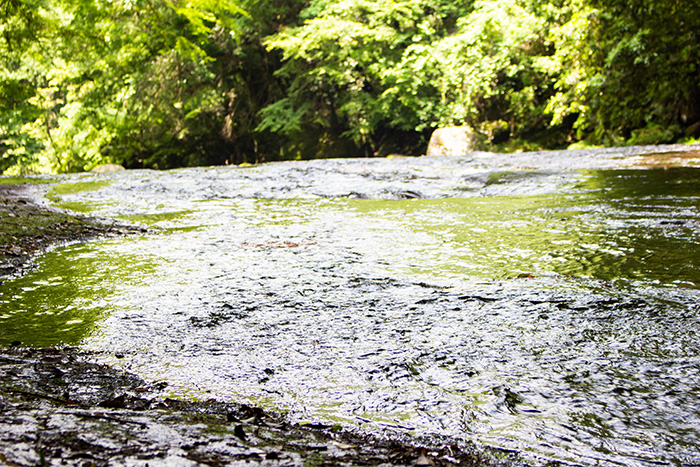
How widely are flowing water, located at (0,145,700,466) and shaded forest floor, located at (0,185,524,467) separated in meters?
0.10

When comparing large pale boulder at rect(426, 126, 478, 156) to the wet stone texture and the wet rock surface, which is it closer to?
the wet rock surface

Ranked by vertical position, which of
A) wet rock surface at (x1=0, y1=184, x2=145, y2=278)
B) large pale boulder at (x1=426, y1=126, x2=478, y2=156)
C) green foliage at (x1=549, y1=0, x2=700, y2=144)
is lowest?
wet rock surface at (x1=0, y1=184, x2=145, y2=278)

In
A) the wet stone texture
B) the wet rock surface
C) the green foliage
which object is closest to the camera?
the wet stone texture

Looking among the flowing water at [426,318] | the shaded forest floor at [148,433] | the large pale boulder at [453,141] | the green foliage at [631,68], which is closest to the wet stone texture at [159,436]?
the shaded forest floor at [148,433]

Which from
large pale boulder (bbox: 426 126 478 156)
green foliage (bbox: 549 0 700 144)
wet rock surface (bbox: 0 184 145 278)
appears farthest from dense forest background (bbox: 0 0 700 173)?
→ wet rock surface (bbox: 0 184 145 278)

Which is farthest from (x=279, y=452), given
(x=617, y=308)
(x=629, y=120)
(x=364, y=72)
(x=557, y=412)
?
(x=364, y=72)

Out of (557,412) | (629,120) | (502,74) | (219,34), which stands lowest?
(557,412)

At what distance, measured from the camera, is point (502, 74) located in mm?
18062

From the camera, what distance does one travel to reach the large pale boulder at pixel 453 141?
16922 millimetres

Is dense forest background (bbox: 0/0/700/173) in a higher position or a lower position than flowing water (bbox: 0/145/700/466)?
higher

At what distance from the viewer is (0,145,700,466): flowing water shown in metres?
1.55

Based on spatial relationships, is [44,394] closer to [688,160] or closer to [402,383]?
[402,383]

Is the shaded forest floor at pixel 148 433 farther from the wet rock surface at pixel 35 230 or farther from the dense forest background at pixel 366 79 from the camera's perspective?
the dense forest background at pixel 366 79

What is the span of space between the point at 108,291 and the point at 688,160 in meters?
9.33
